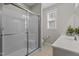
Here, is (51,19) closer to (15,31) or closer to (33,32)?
(15,31)

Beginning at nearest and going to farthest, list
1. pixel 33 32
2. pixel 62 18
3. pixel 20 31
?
pixel 62 18, pixel 20 31, pixel 33 32

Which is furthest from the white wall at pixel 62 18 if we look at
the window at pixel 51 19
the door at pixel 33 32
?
the door at pixel 33 32

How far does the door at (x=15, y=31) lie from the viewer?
83.6 inches

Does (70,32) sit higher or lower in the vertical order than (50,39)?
higher

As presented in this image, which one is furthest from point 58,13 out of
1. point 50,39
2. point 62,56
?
point 62,56

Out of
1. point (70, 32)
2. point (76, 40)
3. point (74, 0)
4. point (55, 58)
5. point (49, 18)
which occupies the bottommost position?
point (55, 58)

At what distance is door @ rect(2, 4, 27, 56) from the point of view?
212 centimetres

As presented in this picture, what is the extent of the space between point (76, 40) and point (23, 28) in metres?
1.58

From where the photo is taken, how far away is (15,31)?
241 centimetres

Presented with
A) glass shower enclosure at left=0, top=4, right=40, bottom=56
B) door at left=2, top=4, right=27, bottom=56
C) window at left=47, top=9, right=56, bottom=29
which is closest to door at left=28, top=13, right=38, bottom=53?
glass shower enclosure at left=0, top=4, right=40, bottom=56

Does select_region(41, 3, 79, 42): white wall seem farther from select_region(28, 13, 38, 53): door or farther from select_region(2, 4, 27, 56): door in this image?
select_region(28, 13, 38, 53): door

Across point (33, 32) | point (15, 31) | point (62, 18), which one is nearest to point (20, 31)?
point (15, 31)

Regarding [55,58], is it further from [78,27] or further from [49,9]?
[49,9]

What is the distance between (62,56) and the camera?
1.16 meters
